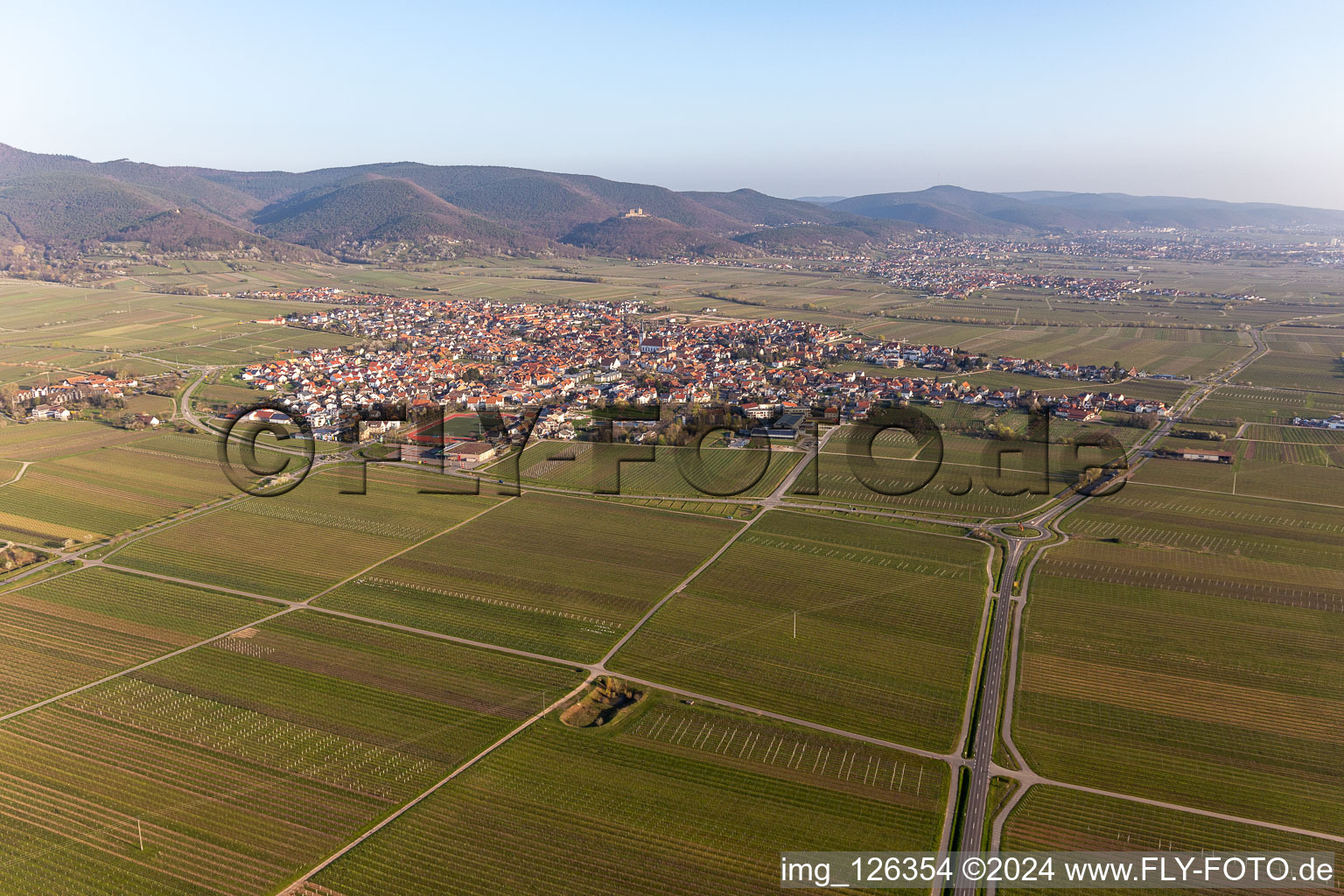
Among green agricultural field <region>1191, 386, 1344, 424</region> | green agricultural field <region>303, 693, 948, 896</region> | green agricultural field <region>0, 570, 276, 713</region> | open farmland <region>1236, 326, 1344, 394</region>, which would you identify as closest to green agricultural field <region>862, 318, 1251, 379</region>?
open farmland <region>1236, 326, 1344, 394</region>

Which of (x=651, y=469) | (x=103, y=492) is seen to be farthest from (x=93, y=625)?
(x=651, y=469)

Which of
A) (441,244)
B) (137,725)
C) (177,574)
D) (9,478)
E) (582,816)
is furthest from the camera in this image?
(441,244)

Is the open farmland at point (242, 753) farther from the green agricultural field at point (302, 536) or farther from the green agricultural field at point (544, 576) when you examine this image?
the green agricultural field at point (302, 536)

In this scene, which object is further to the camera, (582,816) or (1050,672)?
(1050,672)

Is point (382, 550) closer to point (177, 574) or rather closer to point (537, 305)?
point (177, 574)

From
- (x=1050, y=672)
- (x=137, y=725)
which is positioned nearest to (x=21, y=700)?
(x=137, y=725)

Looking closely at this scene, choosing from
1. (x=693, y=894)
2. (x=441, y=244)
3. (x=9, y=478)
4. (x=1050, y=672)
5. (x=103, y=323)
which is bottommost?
(x=693, y=894)

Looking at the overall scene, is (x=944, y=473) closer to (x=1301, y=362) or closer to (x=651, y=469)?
(x=651, y=469)

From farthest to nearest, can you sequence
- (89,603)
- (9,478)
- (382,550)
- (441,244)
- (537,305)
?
(441,244) → (537,305) → (9,478) → (382,550) → (89,603)
